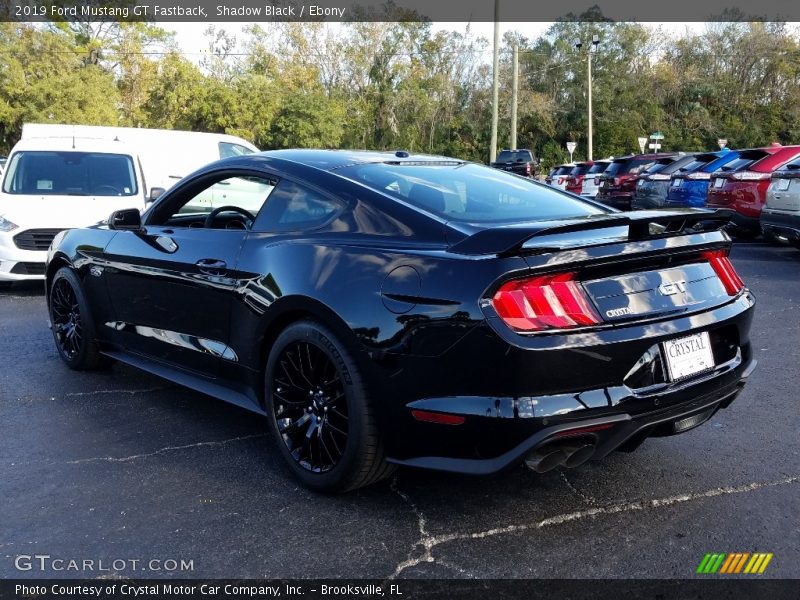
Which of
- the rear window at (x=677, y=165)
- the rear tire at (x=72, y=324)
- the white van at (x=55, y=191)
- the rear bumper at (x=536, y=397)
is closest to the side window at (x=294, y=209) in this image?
the rear bumper at (x=536, y=397)

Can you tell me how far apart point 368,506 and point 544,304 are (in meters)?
1.21

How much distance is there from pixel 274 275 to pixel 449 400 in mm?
1106

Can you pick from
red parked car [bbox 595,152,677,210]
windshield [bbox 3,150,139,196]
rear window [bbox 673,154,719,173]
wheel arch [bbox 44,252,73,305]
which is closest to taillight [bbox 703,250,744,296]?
wheel arch [bbox 44,252,73,305]

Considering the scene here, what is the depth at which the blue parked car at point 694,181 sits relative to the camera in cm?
1373

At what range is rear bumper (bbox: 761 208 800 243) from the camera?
9961 mm

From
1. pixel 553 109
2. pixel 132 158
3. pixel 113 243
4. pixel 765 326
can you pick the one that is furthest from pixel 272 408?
pixel 553 109

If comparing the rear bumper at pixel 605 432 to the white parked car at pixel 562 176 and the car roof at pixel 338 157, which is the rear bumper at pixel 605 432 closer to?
the car roof at pixel 338 157

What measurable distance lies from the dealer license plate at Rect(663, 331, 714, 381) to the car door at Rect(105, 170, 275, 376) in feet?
6.60

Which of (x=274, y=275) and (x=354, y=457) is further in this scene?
(x=274, y=275)

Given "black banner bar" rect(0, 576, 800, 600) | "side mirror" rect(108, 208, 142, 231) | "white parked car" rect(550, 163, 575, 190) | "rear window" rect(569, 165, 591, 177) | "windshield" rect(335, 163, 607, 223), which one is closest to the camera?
"black banner bar" rect(0, 576, 800, 600)

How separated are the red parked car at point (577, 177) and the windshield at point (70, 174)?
585 inches

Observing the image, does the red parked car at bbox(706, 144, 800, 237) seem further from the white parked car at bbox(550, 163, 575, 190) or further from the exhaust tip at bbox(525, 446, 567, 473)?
the white parked car at bbox(550, 163, 575, 190)

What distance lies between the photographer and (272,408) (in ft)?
11.7

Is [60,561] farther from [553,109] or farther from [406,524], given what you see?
[553,109]
